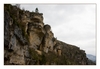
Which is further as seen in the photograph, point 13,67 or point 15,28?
point 15,28

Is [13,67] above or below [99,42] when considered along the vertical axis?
below

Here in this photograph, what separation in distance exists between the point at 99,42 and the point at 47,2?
109 inches

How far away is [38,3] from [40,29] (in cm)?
1019

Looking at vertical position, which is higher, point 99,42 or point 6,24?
point 6,24

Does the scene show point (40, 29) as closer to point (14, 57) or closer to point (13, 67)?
point (14, 57)

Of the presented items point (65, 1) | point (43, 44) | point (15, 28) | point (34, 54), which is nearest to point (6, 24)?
point (15, 28)

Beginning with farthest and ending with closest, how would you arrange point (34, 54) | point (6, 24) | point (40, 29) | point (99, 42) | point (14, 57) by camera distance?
1. point (40, 29)
2. point (34, 54)
3. point (14, 57)
4. point (6, 24)
5. point (99, 42)

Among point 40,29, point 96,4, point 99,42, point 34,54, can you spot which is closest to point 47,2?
point 96,4

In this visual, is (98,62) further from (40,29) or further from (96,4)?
(40,29)

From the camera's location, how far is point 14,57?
1296 cm

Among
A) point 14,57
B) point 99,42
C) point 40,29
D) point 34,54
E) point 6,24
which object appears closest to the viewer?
point 99,42

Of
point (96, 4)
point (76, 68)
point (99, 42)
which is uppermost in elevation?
point (96, 4)

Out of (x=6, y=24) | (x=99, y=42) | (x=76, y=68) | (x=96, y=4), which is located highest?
(x=96, y=4)

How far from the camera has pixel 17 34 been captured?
13.4 meters
